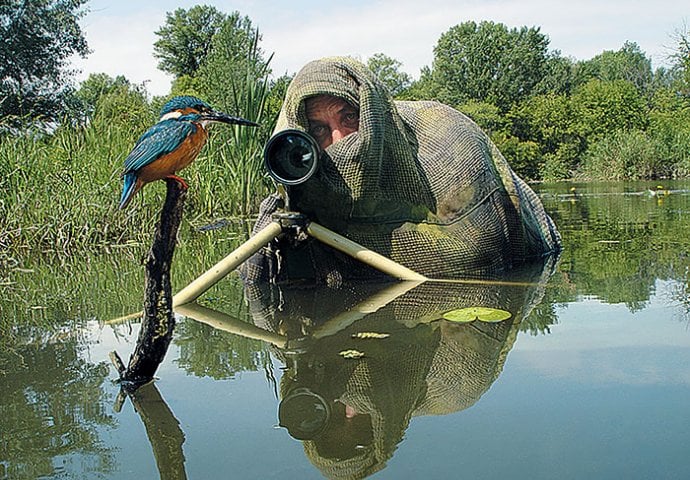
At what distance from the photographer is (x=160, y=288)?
2.56 meters

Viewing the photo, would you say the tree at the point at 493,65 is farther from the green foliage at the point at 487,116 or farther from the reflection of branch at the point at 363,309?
the reflection of branch at the point at 363,309

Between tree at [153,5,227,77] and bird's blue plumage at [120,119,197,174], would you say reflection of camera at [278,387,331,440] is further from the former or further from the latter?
tree at [153,5,227,77]

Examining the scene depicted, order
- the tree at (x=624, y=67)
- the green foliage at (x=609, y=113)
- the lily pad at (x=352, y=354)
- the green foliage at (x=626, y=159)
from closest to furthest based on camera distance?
the lily pad at (x=352, y=354) < the green foliage at (x=626, y=159) < the green foliage at (x=609, y=113) < the tree at (x=624, y=67)

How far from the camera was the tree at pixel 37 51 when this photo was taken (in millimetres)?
24000

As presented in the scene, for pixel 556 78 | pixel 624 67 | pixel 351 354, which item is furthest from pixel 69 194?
pixel 624 67

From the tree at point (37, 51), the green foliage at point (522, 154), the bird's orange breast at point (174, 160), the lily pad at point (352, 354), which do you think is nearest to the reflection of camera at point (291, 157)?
the lily pad at point (352, 354)

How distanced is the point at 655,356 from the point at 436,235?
6.75 ft

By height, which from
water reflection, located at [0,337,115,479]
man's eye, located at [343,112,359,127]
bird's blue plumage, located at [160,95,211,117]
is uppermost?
man's eye, located at [343,112,359,127]

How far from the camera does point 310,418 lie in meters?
2.47

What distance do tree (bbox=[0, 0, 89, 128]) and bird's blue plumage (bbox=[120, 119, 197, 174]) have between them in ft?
74.5

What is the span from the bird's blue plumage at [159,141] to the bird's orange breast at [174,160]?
13mm

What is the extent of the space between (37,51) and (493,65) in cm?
2877

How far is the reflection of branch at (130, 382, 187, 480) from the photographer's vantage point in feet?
6.97

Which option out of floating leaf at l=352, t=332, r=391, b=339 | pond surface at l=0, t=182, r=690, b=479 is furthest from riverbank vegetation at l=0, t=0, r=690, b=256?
floating leaf at l=352, t=332, r=391, b=339
